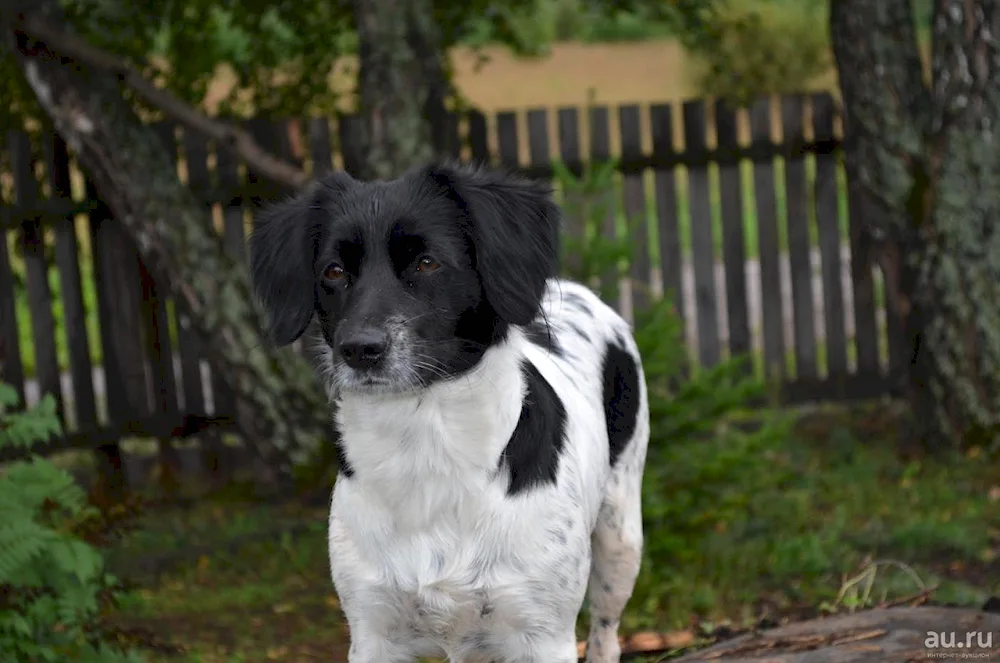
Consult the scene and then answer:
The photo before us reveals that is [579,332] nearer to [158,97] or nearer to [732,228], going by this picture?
[158,97]

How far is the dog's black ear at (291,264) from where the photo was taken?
3.56 meters

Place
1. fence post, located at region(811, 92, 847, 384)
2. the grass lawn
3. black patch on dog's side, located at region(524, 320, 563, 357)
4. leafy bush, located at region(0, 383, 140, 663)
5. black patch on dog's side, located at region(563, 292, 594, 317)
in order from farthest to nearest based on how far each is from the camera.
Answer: fence post, located at region(811, 92, 847, 384) < the grass lawn < black patch on dog's side, located at region(563, 292, 594, 317) < leafy bush, located at region(0, 383, 140, 663) < black patch on dog's side, located at region(524, 320, 563, 357)

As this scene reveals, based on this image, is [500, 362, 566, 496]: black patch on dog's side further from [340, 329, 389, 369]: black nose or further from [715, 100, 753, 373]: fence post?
[715, 100, 753, 373]: fence post

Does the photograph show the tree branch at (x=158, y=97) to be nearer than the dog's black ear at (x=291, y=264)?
No

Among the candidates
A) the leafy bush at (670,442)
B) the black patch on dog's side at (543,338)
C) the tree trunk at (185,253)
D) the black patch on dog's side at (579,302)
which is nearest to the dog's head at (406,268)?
the black patch on dog's side at (543,338)

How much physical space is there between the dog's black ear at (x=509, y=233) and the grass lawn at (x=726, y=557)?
199 centimetres

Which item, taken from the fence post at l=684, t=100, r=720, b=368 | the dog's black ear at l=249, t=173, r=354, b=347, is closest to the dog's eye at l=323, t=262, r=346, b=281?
the dog's black ear at l=249, t=173, r=354, b=347

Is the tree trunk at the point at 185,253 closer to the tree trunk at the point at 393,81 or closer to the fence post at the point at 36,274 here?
the fence post at the point at 36,274

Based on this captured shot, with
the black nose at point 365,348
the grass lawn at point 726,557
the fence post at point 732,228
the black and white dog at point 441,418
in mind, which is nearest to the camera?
the black nose at point 365,348

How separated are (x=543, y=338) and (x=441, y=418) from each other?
2.58ft

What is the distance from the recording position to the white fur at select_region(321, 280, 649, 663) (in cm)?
338

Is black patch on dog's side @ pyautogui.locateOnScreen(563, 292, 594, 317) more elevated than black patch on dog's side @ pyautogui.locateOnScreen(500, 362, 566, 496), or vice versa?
black patch on dog's side @ pyautogui.locateOnScreen(563, 292, 594, 317)

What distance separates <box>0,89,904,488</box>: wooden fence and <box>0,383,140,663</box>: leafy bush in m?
3.37

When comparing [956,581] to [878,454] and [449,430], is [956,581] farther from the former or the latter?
[449,430]
